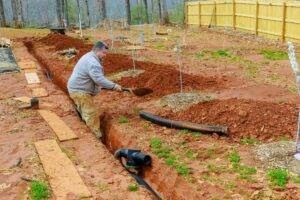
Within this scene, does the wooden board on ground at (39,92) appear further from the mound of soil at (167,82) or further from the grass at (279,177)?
the grass at (279,177)

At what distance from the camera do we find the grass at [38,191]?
609 centimetres

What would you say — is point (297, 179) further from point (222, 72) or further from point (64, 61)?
point (64, 61)

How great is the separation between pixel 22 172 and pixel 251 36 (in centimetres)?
1997

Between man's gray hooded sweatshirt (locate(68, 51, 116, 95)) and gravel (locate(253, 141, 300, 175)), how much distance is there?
3.26 meters

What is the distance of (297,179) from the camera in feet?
20.0

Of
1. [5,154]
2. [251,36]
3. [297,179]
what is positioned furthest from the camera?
[251,36]

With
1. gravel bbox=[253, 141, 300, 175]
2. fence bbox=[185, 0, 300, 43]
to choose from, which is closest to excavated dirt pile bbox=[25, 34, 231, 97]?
gravel bbox=[253, 141, 300, 175]

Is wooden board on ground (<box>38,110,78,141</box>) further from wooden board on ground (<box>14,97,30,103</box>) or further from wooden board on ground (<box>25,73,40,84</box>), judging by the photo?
wooden board on ground (<box>25,73,40,84</box>)

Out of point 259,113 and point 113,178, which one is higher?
point 259,113

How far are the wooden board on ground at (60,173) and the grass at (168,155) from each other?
1.46 metres

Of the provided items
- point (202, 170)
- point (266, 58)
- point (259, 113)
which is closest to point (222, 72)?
point (266, 58)

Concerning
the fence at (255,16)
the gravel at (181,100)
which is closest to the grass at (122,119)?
the gravel at (181,100)

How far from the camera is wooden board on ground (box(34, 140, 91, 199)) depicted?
6242mm

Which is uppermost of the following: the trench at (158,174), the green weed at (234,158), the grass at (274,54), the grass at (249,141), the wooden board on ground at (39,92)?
the wooden board on ground at (39,92)
